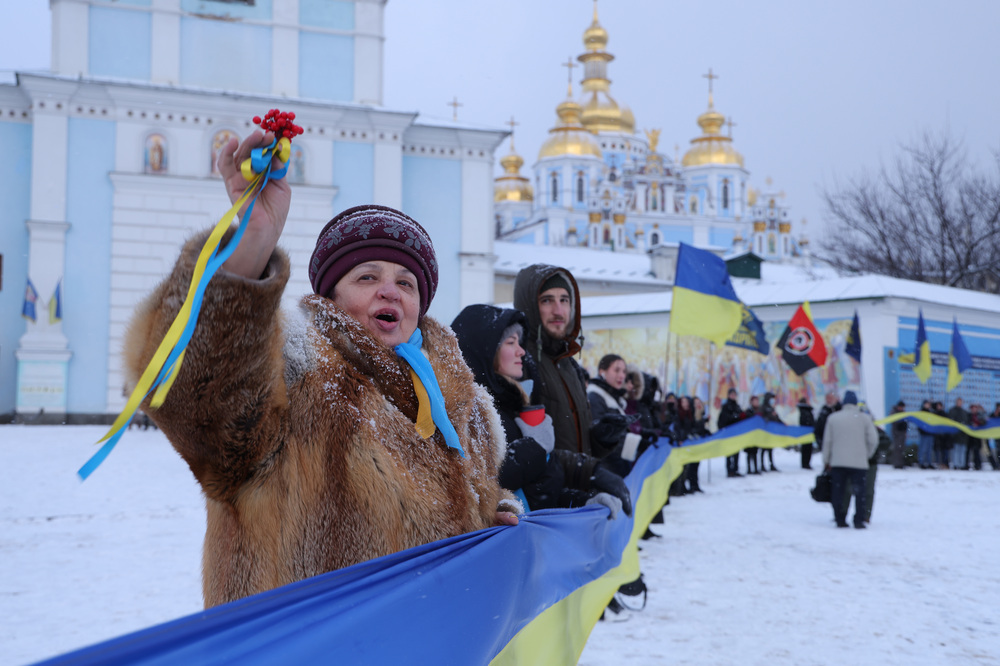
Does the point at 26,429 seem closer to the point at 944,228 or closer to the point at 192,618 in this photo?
the point at 192,618

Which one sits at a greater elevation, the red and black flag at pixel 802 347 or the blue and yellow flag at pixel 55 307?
the blue and yellow flag at pixel 55 307

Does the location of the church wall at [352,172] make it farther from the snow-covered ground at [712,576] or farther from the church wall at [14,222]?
the snow-covered ground at [712,576]

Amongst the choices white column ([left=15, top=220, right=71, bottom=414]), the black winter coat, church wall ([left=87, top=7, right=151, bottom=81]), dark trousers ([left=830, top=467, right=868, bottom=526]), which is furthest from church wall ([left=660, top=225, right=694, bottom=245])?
the black winter coat

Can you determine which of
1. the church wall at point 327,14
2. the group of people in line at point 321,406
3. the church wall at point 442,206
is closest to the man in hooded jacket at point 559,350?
the group of people in line at point 321,406

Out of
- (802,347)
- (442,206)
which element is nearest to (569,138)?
(442,206)

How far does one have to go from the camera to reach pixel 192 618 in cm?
110

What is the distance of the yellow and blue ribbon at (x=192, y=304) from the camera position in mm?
1254

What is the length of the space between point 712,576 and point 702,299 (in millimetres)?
4588

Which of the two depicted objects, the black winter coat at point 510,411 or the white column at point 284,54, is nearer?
the black winter coat at point 510,411

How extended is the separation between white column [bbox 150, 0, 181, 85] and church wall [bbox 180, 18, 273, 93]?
0.20 meters

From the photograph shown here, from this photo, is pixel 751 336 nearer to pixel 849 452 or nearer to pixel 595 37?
pixel 849 452

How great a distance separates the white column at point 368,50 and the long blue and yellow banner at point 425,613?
26.2 metres

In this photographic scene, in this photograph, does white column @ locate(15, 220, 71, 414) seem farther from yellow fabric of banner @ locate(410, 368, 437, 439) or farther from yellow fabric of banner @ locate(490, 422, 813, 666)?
yellow fabric of banner @ locate(410, 368, 437, 439)

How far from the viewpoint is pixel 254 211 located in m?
1.45
